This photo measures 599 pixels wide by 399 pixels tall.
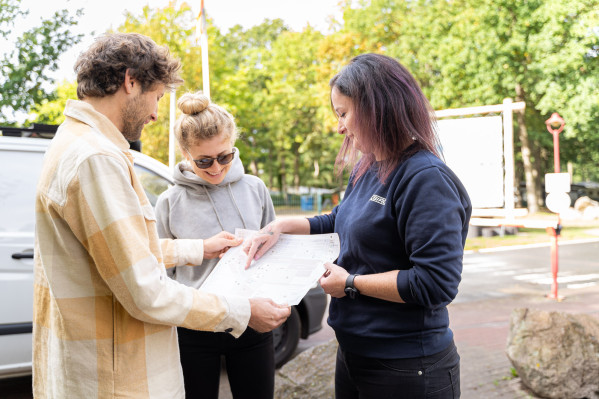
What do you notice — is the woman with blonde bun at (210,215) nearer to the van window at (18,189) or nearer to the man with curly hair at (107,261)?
the man with curly hair at (107,261)

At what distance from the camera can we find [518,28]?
21000mm

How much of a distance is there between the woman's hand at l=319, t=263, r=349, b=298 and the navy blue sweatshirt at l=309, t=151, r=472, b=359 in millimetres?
68

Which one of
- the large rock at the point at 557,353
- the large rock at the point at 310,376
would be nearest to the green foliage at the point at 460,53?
the large rock at the point at 310,376

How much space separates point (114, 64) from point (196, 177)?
39.3 inches

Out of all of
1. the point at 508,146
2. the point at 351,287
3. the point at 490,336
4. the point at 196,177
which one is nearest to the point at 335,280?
the point at 351,287

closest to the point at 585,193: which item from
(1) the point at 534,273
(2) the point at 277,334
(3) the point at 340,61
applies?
(3) the point at 340,61

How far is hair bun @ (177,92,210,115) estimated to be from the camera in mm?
2371

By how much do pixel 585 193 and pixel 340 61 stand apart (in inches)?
829

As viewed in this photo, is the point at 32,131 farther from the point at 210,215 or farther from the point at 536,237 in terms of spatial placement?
the point at 536,237

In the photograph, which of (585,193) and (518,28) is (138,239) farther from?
(585,193)

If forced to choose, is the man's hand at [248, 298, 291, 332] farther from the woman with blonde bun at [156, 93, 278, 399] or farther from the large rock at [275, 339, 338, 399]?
the large rock at [275, 339, 338, 399]

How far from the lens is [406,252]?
1.72 meters

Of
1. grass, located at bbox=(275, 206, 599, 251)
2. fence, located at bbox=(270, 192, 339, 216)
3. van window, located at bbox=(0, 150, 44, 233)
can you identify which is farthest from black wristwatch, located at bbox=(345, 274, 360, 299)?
fence, located at bbox=(270, 192, 339, 216)

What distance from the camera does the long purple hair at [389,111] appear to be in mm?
1734
